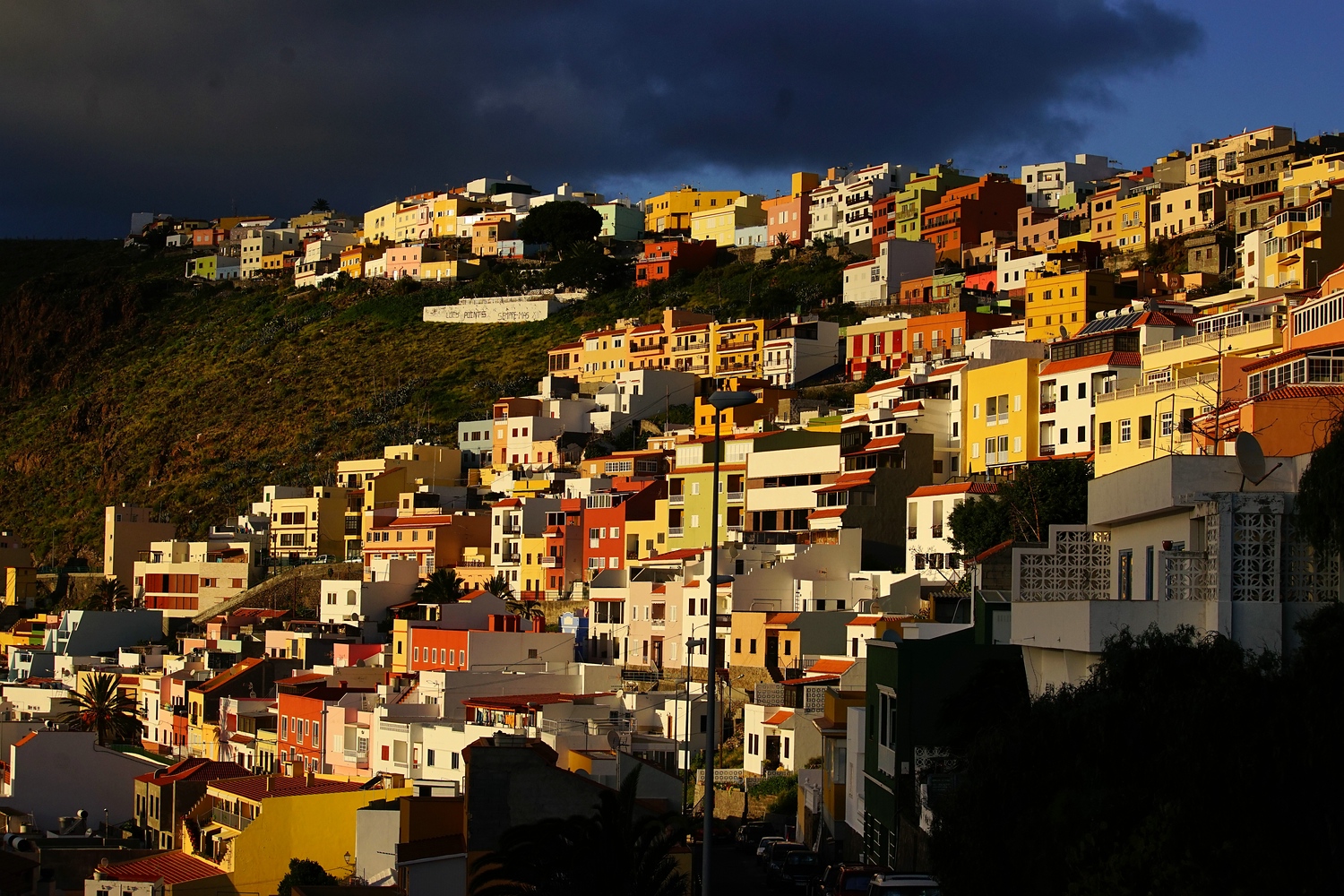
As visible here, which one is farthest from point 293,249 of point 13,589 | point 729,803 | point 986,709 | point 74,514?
point 986,709

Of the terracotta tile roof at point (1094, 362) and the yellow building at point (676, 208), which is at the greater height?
the yellow building at point (676, 208)

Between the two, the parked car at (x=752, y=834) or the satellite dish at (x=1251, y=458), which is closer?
the satellite dish at (x=1251, y=458)

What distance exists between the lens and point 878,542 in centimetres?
6531

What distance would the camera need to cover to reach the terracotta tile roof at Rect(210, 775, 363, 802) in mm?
41978

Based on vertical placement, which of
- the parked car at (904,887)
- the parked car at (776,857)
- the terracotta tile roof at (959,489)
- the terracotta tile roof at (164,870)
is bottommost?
the terracotta tile roof at (164,870)

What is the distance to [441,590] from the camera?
270 feet

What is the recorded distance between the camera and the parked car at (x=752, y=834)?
142ft

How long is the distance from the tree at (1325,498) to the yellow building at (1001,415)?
44.5m

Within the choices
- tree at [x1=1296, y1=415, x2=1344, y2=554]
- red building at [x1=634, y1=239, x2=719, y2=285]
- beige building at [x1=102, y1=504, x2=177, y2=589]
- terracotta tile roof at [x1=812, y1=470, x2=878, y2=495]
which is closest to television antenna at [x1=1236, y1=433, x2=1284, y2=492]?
tree at [x1=1296, y1=415, x2=1344, y2=554]

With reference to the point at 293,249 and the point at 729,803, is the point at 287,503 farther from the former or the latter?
the point at 293,249

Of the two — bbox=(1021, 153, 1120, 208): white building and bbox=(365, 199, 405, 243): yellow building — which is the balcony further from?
bbox=(365, 199, 405, 243): yellow building

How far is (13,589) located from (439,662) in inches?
2467

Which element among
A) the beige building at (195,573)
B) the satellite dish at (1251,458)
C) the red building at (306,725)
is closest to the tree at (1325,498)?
the satellite dish at (1251,458)

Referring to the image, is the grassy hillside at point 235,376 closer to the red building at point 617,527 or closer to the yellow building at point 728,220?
the yellow building at point 728,220
